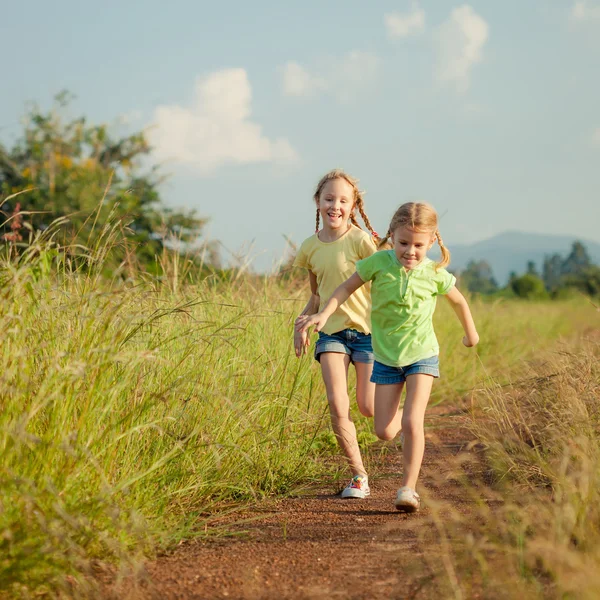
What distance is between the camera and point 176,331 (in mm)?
4230

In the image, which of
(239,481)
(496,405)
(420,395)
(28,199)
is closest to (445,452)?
(496,405)

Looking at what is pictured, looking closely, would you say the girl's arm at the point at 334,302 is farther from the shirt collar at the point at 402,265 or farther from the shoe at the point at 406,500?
the shoe at the point at 406,500

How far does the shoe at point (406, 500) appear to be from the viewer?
361cm

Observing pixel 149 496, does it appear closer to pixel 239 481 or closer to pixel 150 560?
pixel 150 560

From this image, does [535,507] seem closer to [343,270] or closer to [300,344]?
[300,344]

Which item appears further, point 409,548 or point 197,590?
point 409,548

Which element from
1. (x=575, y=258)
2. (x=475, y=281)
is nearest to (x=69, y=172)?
(x=475, y=281)

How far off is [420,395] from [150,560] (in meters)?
1.57

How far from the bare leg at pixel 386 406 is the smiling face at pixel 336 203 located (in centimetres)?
100

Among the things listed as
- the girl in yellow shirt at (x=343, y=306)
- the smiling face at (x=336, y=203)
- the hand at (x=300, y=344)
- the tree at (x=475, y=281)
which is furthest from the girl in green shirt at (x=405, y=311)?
the tree at (x=475, y=281)

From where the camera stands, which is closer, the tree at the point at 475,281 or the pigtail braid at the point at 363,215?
the pigtail braid at the point at 363,215

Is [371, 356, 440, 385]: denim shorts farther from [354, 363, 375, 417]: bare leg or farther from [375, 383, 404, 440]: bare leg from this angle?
[354, 363, 375, 417]: bare leg

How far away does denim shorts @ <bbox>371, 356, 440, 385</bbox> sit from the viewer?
A: 3.90 meters

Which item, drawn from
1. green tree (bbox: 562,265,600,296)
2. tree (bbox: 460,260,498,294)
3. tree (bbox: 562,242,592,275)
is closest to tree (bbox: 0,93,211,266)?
tree (bbox: 460,260,498,294)
